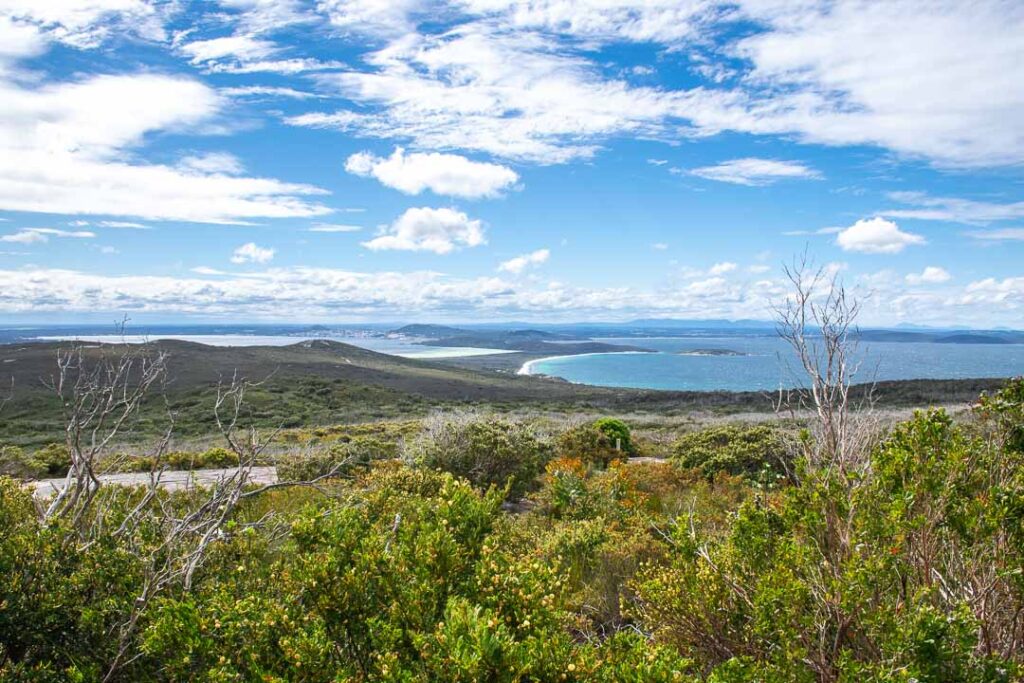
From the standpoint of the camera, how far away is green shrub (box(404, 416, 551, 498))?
12.5 m

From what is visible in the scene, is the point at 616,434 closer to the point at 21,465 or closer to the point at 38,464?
the point at 38,464

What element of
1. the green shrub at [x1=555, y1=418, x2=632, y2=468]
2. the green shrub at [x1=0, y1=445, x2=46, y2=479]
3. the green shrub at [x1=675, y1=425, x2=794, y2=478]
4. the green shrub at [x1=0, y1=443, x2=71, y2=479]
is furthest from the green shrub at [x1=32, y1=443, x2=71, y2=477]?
the green shrub at [x1=675, y1=425, x2=794, y2=478]

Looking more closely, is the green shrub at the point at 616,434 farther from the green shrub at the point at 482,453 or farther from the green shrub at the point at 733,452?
the green shrub at the point at 482,453

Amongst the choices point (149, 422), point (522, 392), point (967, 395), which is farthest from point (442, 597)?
point (522, 392)

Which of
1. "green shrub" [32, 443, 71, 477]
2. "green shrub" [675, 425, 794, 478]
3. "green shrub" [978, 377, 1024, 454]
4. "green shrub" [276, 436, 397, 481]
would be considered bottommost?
"green shrub" [32, 443, 71, 477]

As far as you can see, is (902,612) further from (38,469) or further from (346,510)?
(38,469)

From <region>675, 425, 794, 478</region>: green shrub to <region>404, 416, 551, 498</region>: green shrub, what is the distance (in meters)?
4.52

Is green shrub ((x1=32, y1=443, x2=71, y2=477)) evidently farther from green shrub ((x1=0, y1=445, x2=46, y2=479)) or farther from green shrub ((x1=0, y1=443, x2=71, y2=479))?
green shrub ((x1=0, y1=445, x2=46, y2=479))

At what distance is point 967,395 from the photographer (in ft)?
152

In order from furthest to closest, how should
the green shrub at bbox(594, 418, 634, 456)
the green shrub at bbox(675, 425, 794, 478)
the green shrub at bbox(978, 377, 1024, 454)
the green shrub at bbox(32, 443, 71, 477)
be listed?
the green shrub at bbox(594, 418, 634, 456), the green shrub at bbox(32, 443, 71, 477), the green shrub at bbox(675, 425, 794, 478), the green shrub at bbox(978, 377, 1024, 454)

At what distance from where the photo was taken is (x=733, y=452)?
49.8 feet

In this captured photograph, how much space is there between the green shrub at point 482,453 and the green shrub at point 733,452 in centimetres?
452

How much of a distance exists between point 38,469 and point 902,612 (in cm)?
1884

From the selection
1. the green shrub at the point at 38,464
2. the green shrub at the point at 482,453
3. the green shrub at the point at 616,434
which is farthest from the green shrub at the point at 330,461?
the green shrub at the point at 616,434
